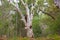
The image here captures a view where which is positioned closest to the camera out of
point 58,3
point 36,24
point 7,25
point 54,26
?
point 58,3

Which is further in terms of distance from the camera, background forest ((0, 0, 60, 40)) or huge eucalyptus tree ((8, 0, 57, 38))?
background forest ((0, 0, 60, 40))

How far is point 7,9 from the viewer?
63.3 feet

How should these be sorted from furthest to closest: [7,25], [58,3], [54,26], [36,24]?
[36,24], [7,25], [54,26], [58,3]

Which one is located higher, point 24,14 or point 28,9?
point 28,9

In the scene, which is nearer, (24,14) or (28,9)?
(28,9)

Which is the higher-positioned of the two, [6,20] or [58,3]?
[58,3]

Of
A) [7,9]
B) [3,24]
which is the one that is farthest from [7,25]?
[7,9]

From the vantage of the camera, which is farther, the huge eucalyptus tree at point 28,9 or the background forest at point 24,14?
the background forest at point 24,14

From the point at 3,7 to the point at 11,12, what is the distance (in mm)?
1034

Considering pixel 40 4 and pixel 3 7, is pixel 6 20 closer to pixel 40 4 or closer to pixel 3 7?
pixel 3 7

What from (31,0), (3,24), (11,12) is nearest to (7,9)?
(11,12)

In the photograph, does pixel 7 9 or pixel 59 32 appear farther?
pixel 7 9

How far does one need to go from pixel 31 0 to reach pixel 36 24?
4.64 metres

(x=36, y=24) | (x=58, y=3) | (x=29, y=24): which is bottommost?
(x=36, y=24)
